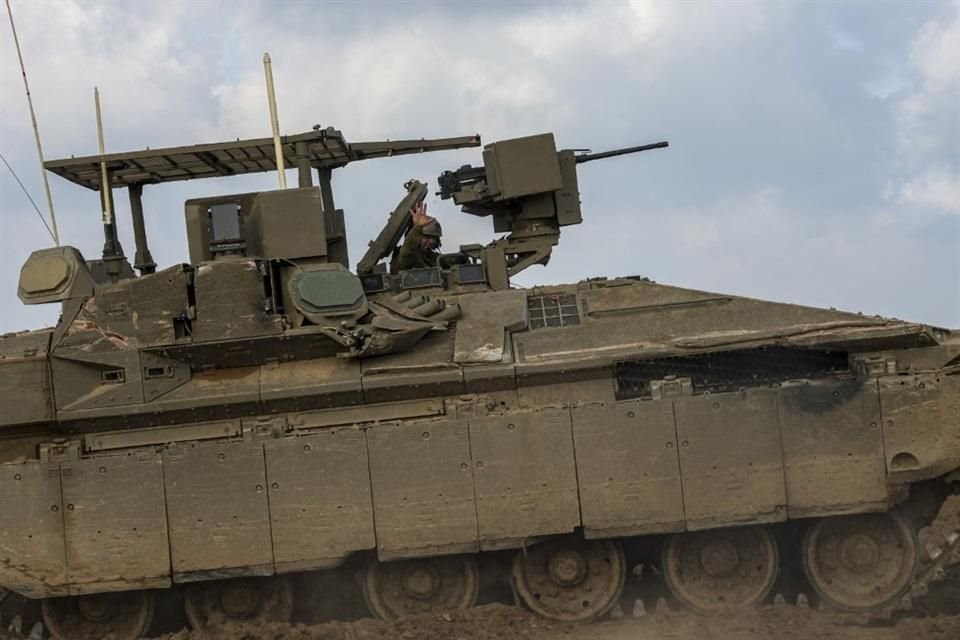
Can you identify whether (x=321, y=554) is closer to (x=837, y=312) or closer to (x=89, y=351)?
(x=89, y=351)

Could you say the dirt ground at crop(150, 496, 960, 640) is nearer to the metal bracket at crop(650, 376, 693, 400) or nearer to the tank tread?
the tank tread

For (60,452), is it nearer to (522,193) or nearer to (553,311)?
(553,311)

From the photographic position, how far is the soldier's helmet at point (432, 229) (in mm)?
18016

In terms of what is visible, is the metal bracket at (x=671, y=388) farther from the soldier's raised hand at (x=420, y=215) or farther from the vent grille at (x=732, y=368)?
the soldier's raised hand at (x=420, y=215)

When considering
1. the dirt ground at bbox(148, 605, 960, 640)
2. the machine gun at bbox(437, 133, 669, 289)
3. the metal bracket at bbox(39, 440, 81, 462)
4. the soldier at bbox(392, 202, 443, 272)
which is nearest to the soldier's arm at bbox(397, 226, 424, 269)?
the soldier at bbox(392, 202, 443, 272)

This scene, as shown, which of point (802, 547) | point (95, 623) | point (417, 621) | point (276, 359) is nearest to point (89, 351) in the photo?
point (276, 359)

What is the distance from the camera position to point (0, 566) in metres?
15.5

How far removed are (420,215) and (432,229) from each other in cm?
29

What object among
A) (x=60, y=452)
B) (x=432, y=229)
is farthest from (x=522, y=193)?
(x=60, y=452)

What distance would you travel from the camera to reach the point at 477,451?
599 inches

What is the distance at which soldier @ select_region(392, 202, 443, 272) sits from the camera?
1803 cm

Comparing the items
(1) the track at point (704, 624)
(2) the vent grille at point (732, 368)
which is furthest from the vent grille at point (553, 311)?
(1) the track at point (704, 624)

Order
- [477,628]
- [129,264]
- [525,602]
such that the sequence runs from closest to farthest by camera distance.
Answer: [477,628]
[525,602]
[129,264]

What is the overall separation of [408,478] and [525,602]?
2.07 metres
